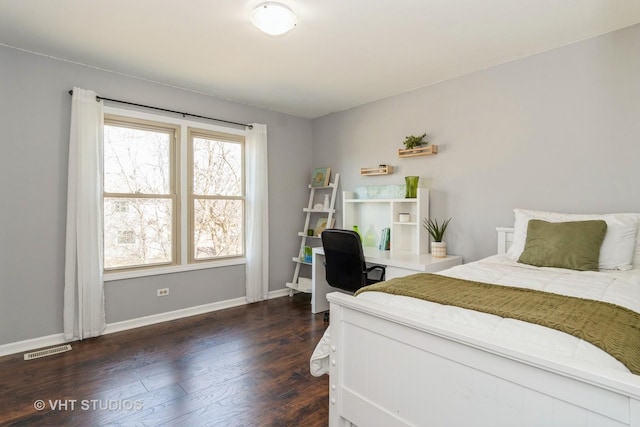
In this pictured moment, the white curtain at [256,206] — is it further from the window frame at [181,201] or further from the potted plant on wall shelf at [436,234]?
the potted plant on wall shelf at [436,234]

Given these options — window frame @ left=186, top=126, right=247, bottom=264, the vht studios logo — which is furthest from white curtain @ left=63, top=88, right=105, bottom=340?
the vht studios logo

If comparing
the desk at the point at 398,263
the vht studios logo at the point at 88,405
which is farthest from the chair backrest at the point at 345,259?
the vht studios logo at the point at 88,405

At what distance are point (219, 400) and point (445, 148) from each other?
290 centimetres

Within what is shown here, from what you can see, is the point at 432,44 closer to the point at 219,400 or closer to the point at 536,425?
the point at 536,425

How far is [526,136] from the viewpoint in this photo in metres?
2.79

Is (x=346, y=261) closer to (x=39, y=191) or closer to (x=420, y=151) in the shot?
(x=420, y=151)

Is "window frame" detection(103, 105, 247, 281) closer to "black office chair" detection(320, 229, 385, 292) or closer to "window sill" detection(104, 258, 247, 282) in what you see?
"window sill" detection(104, 258, 247, 282)

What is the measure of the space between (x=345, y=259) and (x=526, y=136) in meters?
1.85

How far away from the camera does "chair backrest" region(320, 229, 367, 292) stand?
2926 millimetres

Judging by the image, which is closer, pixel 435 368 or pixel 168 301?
pixel 435 368

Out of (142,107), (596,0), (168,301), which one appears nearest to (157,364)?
(168,301)

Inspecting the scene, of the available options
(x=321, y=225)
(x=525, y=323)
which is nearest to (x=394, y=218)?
(x=321, y=225)

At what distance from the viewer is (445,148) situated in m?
3.35

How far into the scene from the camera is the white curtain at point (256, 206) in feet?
13.3
